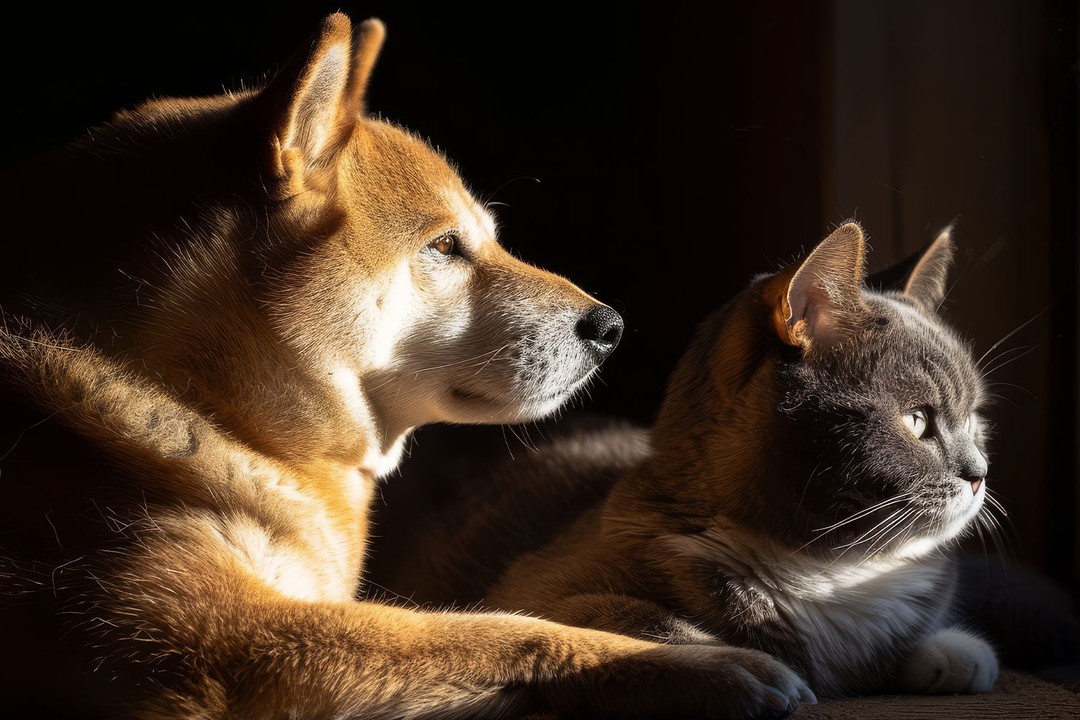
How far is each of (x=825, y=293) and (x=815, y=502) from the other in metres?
0.25

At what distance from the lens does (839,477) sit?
110cm

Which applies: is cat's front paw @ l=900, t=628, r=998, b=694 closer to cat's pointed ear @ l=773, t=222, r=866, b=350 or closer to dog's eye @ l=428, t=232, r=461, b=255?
cat's pointed ear @ l=773, t=222, r=866, b=350

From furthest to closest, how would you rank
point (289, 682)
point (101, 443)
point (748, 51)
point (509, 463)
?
point (509, 463)
point (748, 51)
point (101, 443)
point (289, 682)

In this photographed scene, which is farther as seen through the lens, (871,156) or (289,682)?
(871,156)

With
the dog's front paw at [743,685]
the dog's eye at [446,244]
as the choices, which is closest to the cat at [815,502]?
the dog's front paw at [743,685]

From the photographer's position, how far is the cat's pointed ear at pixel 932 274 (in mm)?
1277

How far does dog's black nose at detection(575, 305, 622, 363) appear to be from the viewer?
1190 mm

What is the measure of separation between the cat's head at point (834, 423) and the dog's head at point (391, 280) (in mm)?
178

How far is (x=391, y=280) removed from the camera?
109 cm

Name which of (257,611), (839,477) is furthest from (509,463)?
(257,611)

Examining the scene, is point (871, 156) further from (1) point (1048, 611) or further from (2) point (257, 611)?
(2) point (257, 611)

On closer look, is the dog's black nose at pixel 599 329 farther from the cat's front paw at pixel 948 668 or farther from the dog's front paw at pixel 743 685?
the cat's front paw at pixel 948 668

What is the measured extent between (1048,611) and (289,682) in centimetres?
103

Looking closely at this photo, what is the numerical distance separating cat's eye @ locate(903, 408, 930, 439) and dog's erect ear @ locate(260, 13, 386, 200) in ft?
2.38
